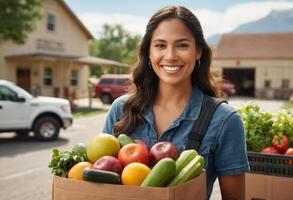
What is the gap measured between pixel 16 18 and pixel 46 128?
10.9m

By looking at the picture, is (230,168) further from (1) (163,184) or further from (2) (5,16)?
(2) (5,16)

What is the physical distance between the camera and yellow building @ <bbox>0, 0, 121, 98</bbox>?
27080 mm

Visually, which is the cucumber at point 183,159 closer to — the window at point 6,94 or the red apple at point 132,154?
the red apple at point 132,154

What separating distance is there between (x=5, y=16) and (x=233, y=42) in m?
32.9

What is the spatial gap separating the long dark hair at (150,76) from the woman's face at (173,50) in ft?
0.15

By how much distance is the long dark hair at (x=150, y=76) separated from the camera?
2.72 m

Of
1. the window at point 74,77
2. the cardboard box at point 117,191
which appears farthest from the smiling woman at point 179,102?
the window at point 74,77

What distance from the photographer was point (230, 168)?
2467 mm

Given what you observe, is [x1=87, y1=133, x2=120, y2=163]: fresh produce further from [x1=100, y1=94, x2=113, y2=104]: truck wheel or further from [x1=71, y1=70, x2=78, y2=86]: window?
[x1=71, y1=70, x2=78, y2=86]: window

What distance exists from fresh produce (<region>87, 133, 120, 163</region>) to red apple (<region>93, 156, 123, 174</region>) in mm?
116

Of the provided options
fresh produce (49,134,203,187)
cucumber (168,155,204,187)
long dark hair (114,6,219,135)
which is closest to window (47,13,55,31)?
long dark hair (114,6,219,135)

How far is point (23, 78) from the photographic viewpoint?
1121 inches

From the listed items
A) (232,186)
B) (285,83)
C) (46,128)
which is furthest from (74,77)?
(232,186)

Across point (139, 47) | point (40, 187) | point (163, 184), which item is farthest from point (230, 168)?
point (40, 187)
